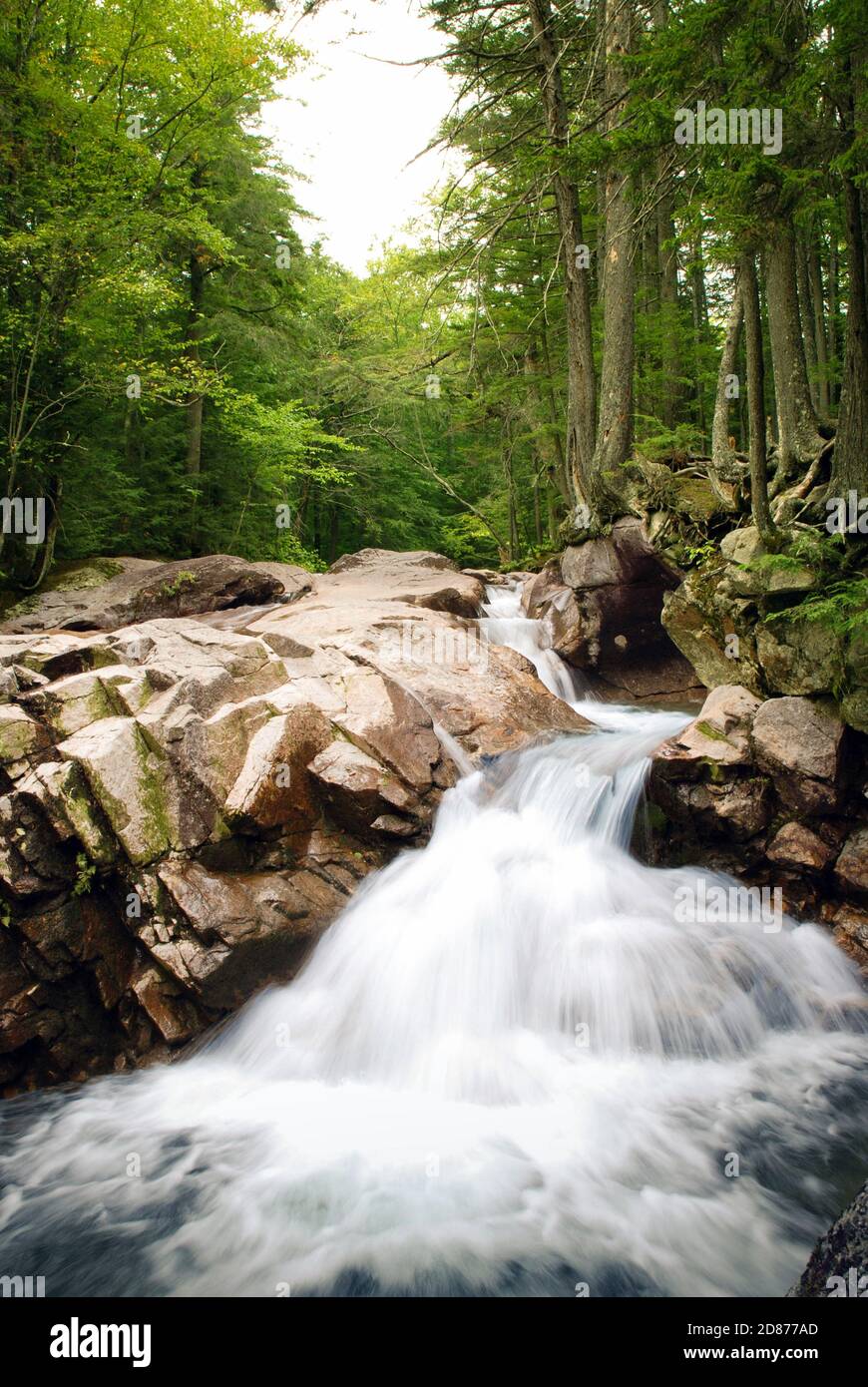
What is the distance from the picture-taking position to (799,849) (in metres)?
6.11

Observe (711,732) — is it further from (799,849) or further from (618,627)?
(618,627)

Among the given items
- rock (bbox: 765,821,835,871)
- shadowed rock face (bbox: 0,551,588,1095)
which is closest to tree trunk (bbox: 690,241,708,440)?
shadowed rock face (bbox: 0,551,588,1095)

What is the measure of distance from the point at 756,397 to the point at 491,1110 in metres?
6.14

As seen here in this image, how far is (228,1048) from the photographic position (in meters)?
5.50

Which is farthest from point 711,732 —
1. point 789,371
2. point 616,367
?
point 616,367

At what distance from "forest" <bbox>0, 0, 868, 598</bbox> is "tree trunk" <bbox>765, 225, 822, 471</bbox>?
3 centimetres

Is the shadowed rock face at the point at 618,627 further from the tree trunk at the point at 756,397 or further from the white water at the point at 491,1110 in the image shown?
the white water at the point at 491,1110

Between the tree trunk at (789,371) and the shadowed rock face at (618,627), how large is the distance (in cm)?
296

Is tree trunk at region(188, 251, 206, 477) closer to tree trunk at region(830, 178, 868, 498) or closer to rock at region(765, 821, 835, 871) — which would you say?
tree trunk at region(830, 178, 868, 498)

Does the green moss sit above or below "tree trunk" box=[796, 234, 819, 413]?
below

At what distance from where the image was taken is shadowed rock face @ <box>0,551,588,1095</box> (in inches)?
218

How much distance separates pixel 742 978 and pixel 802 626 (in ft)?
10.1

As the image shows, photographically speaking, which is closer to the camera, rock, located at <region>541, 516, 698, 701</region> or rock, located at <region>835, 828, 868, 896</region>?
rock, located at <region>835, 828, 868, 896</region>
